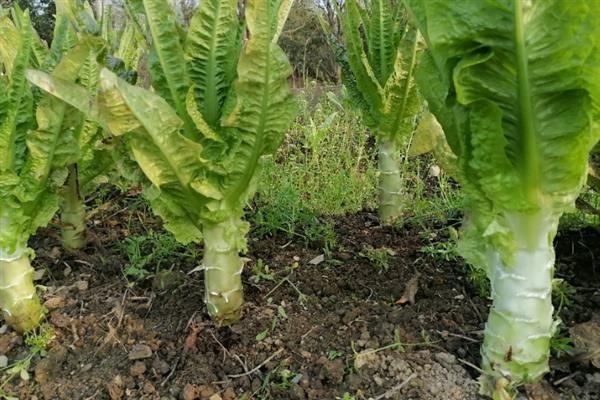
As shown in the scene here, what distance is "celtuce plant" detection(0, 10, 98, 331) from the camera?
1.70 metres

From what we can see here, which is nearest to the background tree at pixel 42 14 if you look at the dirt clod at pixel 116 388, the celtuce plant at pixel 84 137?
the celtuce plant at pixel 84 137

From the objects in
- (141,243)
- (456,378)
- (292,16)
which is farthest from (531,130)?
(292,16)

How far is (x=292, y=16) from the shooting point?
32.0ft

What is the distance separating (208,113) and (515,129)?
902mm

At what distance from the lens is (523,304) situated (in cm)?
137

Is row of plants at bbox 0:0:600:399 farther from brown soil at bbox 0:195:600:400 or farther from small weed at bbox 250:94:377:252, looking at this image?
small weed at bbox 250:94:377:252

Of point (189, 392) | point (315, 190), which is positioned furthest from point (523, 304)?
point (315, 190)

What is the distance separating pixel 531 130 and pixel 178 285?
145 centimetres

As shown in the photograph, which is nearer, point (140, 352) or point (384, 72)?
point (140, 352)

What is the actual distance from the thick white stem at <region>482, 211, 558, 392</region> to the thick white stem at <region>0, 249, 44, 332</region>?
1.54 metres

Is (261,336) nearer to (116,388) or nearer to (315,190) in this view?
(116,388)

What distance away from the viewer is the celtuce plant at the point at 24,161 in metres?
1.70

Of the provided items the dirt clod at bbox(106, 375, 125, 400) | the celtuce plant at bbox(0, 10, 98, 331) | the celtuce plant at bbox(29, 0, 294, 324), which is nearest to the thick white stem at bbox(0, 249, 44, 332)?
the celtuce plant at bbox(0, 10, 98, 331)

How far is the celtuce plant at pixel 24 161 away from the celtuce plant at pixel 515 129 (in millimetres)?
1143
